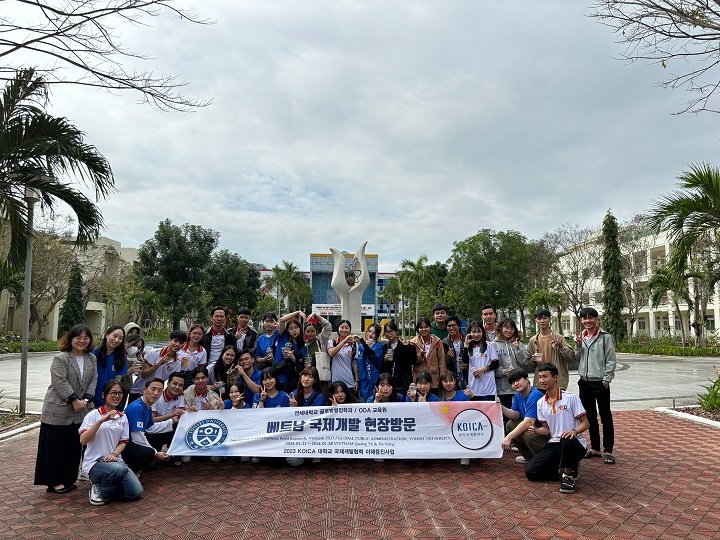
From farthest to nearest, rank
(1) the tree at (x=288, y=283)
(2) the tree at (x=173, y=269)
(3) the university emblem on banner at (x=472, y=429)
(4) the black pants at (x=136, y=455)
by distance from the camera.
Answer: (1) the tree at (x=288, y=283) → (2) the tree at (x=173, y=269) → (3) the university emblem on banner at (x=472, y=429) → (4) the black pants at (x=136, y=455)

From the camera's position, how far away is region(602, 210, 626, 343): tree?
26.1 meters

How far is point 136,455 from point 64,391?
0.89m

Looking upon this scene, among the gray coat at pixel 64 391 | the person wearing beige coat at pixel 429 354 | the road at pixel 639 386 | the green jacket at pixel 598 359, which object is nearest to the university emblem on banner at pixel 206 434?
the gray coat at pixel 64 391

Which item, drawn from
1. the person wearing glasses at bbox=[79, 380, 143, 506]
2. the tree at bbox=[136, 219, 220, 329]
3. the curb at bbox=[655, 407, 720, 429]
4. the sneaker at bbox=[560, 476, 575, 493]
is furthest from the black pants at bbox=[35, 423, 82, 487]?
the tree at bbox=[136, 219, 220, 329]

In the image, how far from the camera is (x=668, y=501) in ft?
13.4

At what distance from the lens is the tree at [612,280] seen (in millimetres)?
26141

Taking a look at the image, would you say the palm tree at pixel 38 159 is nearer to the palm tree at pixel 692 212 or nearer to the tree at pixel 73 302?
the palm tree at pixel 692 212

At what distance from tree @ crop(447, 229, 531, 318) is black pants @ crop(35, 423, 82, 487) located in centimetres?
3173

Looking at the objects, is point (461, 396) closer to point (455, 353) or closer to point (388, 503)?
point (455, 353)

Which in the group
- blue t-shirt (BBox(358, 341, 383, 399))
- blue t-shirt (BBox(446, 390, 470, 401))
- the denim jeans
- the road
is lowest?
the road

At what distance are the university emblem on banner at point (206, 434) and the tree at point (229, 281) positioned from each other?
3259cm

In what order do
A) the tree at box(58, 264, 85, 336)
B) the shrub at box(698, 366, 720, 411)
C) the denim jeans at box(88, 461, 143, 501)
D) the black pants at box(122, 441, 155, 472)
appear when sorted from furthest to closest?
the tree at box(58, 264, 85, 336)
the shrub at box(698, 366, 720, 411)
the black pants at box(122, 441, 155, 472)
the denim jeans at box(88, 461, 143, 501)

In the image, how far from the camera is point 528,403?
491 cm

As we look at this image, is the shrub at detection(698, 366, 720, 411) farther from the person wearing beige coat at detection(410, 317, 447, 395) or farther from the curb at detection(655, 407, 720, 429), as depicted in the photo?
the person wearing beige coat at detection(410, 317, 447, 395)
